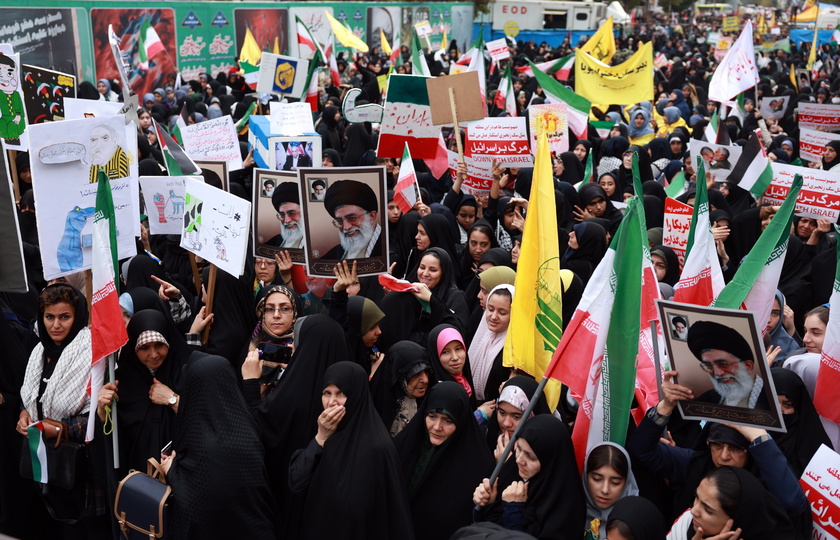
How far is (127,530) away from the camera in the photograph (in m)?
3.08

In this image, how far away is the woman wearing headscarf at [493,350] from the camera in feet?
13.5

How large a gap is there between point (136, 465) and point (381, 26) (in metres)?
23.8

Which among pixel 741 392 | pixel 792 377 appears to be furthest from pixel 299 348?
pixel 792 377

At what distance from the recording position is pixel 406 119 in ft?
23.5

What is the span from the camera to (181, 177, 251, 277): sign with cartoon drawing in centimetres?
408

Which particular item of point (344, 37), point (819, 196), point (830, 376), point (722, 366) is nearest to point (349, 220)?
point (722, 366)

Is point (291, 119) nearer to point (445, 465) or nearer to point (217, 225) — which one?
point (217, 225)

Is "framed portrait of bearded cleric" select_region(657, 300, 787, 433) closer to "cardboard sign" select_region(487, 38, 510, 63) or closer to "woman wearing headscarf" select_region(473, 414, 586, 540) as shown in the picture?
"woman wearing headscarf" select_region(473, 414, 586, 540)

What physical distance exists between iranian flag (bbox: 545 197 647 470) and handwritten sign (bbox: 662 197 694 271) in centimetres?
222

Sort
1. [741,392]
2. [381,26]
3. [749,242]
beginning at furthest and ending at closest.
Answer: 1. [381,26]
2. [749,242]
3. [741,392]

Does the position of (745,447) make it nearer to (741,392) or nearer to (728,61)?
(741,392)

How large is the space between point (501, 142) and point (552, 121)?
5.33 feet

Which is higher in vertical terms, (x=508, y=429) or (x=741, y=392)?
(x=741, y=392)

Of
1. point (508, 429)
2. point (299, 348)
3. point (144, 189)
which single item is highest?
point (144, 189)
